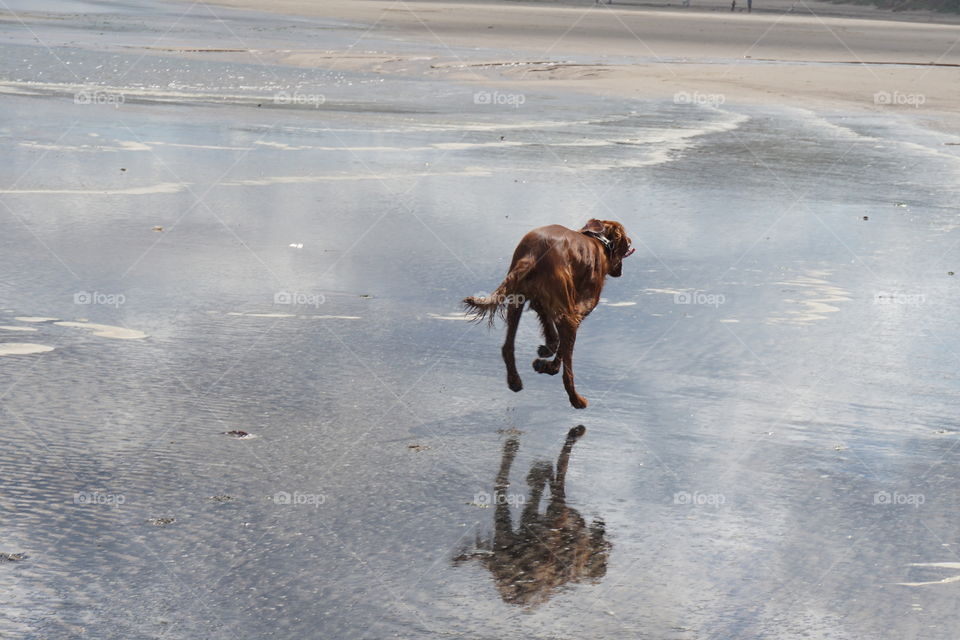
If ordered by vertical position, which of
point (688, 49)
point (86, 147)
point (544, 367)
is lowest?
point (544, 367)

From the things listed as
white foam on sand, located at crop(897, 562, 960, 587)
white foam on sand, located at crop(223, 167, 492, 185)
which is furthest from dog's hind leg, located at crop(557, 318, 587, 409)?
white foam on sand, located at crop(223, 167, 492, 185)

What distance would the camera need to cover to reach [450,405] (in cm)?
636

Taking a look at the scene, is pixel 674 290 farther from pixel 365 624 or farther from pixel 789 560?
pixel 365 624

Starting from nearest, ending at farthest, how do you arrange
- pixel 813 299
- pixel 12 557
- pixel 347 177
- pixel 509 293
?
1. pixel 12 557
2. pixel 509 293
3. pixel 813 299
4. pixel 347 177

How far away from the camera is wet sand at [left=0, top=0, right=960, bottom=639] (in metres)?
4.39

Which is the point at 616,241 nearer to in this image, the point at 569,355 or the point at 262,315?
the point at 569,355

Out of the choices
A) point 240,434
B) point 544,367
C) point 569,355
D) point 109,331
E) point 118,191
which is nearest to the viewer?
point 240,434

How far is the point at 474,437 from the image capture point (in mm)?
5922

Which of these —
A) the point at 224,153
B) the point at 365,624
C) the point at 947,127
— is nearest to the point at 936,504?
the point at 365,624

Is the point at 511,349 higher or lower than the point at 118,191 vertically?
lower

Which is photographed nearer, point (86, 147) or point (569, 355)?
point (569, 355)

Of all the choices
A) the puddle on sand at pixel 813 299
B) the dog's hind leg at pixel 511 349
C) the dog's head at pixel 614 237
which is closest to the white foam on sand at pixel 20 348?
the dog's hind leg at pixel 511 349

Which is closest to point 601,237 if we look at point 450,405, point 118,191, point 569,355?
point 569,355

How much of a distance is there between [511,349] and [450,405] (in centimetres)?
42
